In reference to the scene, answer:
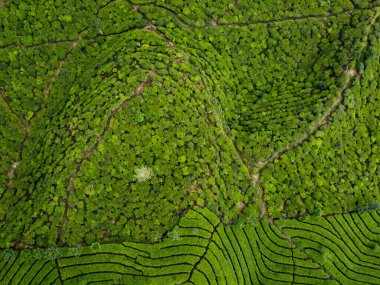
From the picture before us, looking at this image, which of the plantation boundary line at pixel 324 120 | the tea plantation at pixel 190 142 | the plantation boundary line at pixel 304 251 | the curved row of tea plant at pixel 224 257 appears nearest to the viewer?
the curved row of tea plant at pixel 224 257

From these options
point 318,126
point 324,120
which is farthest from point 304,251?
point 324,120

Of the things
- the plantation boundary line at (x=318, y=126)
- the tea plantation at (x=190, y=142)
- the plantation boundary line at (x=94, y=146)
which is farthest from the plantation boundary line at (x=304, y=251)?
the plantation boundary line at (x=94, y=146)

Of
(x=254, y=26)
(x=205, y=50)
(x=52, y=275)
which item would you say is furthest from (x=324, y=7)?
(x=52, y=275)

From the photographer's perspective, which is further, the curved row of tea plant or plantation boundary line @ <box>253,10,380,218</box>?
plantation boundary line @ <box>253,10,380,218</box>

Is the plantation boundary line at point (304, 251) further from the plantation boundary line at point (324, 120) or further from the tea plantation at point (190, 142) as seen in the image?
the plantation boundary line at point (324, 120)

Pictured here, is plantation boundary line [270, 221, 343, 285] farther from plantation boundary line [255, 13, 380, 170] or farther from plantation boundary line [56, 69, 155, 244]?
plantation boundary line [56, 69, 155, 244]

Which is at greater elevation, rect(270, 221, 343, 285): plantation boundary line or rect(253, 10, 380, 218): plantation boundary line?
rect(253, 10, 380, 218): plantation boundary line

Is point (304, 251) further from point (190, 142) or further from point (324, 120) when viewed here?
point (190, 142)

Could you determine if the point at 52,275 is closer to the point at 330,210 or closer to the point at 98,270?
the point at 98,270

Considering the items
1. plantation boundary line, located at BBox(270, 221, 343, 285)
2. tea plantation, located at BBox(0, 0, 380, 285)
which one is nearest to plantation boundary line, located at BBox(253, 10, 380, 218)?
tea plantation, located at BBox(0, 0, 380, 285)
